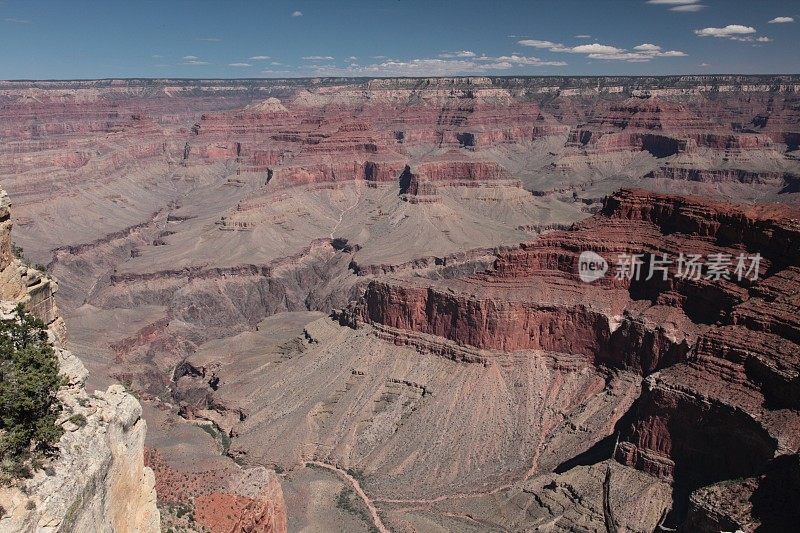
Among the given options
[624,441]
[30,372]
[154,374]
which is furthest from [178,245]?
[30,372]

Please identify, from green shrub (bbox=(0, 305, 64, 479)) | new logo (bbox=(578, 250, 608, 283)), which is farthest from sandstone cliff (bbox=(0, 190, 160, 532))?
new logo (bbox=(578, 250, 608, 283))

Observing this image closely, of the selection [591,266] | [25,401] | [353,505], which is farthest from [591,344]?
[25,401]

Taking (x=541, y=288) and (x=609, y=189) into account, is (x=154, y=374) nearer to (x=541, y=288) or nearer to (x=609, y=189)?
(x=541, y=288)

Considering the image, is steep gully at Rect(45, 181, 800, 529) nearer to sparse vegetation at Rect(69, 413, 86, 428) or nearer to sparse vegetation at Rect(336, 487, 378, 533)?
sparse vegetation at Rect(336, 487, 378, 533)

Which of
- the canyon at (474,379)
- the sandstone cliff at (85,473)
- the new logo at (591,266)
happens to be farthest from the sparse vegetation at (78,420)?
the new logo at (591,266)

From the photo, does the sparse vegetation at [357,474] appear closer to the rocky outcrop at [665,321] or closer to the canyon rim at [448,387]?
the canyon rim at [448,387]

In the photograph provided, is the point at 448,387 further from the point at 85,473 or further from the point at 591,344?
the point at 85,473
